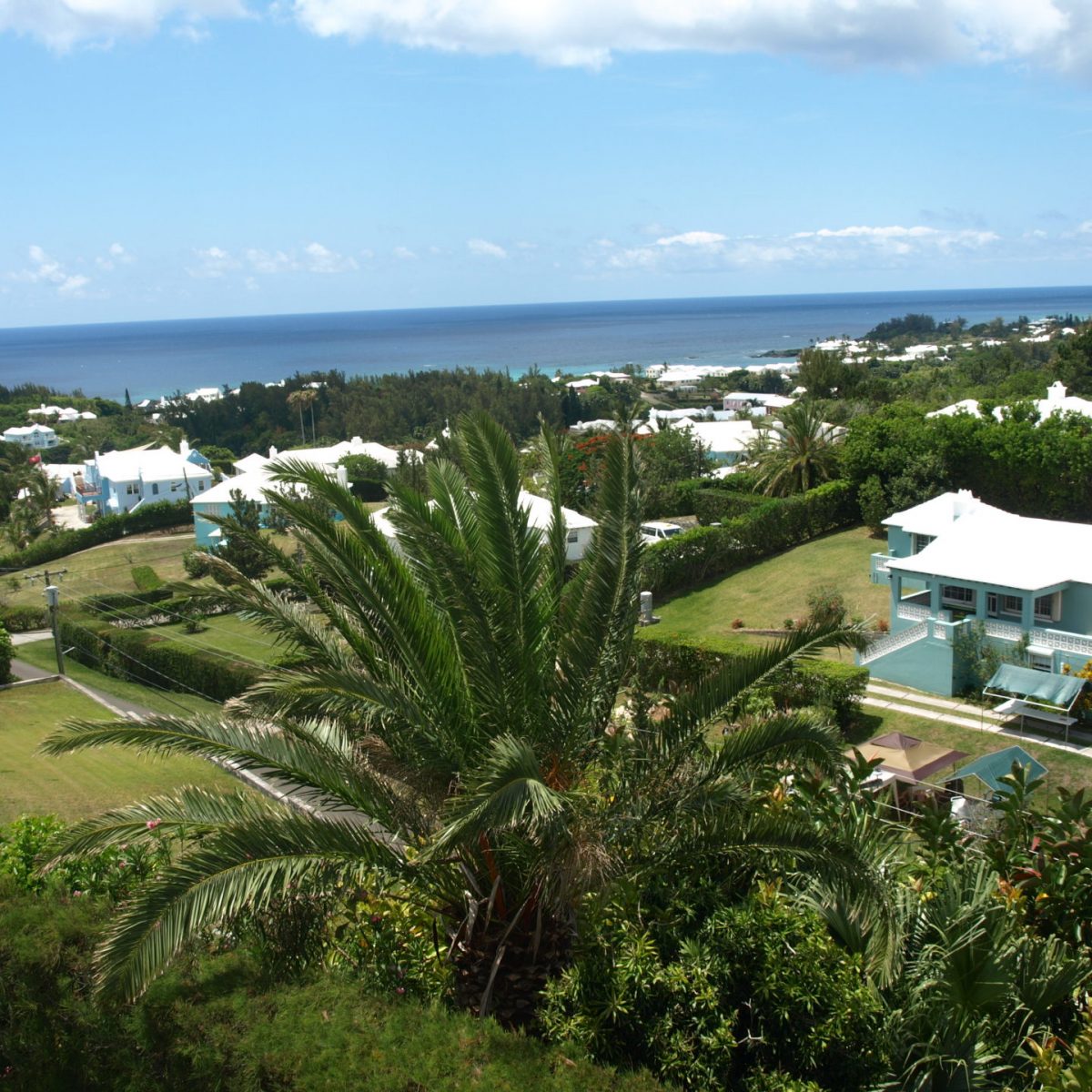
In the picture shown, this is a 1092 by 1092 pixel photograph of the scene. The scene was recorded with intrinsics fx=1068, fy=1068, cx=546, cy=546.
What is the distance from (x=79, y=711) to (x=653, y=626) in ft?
43.0

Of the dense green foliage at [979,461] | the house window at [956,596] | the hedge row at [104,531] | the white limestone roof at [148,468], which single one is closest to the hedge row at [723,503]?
the dense green foliage at [979,461]

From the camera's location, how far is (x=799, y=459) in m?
34.5

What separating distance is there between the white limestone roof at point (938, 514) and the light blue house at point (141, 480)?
38661mm

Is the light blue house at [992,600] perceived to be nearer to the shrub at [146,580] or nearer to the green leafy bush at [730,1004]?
the green leafy bush at [730,1004]

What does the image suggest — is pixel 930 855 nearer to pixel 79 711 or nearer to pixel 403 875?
pixel 403 875

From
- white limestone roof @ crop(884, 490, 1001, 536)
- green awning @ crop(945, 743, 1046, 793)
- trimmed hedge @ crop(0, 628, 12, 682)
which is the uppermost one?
white limestone roof @ crop(884, 490, 1001, 536)

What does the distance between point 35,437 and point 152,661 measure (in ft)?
274

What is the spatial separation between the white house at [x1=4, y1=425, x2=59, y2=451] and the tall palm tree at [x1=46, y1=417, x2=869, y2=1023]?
99.3m

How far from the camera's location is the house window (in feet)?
73.3

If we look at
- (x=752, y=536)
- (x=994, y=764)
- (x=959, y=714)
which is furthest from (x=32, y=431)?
(x=994, y=764)

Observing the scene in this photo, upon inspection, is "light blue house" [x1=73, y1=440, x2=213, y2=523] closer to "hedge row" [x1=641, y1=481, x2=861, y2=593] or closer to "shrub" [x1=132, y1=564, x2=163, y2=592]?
"shrub" [x1=132, y1=564, x2=163, y2=592]

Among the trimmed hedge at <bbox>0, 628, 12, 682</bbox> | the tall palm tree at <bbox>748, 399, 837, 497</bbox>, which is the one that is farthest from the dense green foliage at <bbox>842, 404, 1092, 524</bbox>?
the trimmed hedge at <bbox>0, 628, 12, 682</bbox>

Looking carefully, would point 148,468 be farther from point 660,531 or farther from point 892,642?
point 892,642

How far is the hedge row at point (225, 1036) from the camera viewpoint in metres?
5.66
